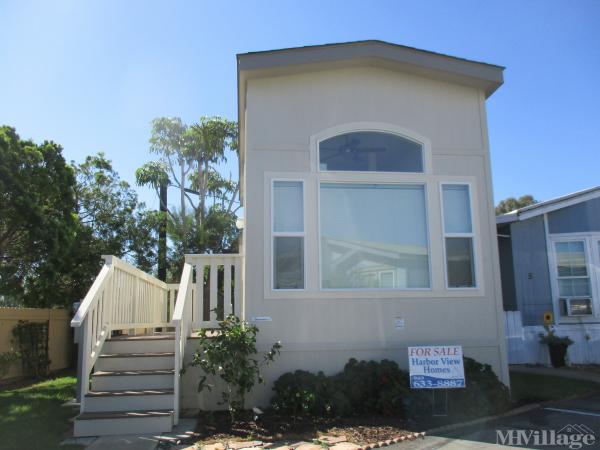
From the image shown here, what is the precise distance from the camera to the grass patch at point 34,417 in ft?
17.5

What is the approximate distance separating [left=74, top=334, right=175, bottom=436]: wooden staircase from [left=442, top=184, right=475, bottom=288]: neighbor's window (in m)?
4.14

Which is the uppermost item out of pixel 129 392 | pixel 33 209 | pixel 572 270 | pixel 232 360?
pixel 33 209

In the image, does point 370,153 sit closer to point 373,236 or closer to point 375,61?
point 373,236

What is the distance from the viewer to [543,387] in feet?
26.5

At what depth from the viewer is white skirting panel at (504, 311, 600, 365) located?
1080 centimetres

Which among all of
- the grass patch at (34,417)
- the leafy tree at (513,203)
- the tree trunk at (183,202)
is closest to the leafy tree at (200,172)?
the tree trunk at (183,202)

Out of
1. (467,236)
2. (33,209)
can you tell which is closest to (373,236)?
(467,236)

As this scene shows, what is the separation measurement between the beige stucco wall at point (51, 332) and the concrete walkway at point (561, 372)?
10630 mm

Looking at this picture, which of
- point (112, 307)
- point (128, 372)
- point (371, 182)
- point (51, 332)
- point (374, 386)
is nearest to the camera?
point (128, 372)

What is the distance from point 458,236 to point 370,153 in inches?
70.9

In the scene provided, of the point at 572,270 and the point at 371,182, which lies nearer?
the point at 371,182

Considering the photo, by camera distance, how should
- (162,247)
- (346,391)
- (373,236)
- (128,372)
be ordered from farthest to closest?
(162,247) < (373,236) < (346,391) < (128,372)

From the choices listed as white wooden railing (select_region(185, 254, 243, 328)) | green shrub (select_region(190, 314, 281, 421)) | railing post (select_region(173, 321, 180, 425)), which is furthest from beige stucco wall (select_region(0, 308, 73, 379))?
railing post (select_region(173, 321, 180, 425))

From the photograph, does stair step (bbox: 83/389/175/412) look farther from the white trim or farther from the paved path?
the white trim
